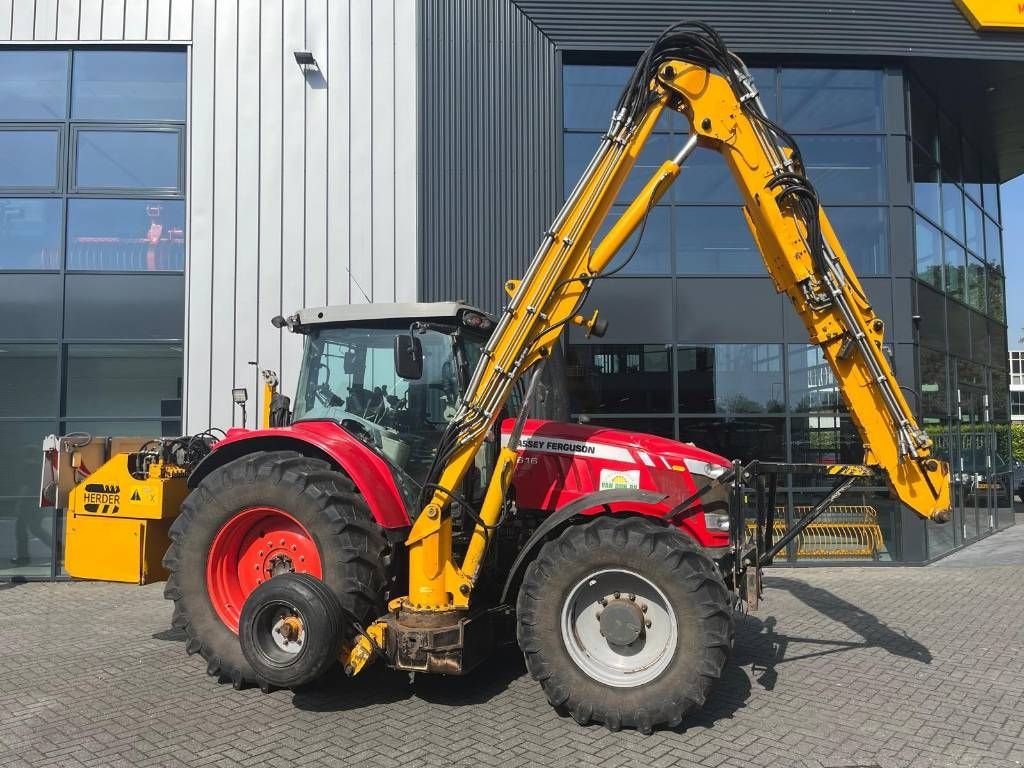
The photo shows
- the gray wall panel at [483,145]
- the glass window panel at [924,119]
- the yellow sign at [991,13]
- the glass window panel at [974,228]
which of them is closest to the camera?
the gray wall panel at [483,145]

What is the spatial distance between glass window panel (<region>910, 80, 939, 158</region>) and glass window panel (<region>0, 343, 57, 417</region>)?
12.0 m

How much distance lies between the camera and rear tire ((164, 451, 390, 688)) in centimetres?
450

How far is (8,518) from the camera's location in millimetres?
9219

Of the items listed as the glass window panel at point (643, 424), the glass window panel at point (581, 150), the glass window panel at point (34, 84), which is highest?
the glass window panel at point (34, 84)

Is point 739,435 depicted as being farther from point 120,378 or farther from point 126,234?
point 126,234

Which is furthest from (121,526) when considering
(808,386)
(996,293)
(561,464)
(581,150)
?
(996,293)

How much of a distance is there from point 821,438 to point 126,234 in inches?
369

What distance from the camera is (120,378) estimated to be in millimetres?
9383

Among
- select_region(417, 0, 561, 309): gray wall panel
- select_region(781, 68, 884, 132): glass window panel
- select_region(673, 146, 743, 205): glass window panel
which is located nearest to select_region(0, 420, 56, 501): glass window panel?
select_region(417, 0, 561, 309): gray wall panel

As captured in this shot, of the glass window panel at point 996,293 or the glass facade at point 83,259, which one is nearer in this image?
the glass facade at point 83,259

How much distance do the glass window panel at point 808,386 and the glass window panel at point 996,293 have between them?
21.0ft

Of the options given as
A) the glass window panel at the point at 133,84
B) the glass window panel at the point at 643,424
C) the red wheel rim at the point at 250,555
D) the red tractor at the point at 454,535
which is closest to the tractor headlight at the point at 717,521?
the red tractor at the point at 454,535

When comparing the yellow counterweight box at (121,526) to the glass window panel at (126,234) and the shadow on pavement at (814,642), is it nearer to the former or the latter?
the shadow on pavement at (814,642)

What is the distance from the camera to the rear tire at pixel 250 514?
4.50m
